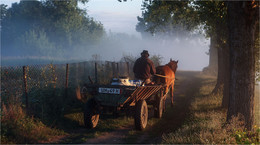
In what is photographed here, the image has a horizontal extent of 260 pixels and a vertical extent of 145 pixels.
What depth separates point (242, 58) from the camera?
7.09m

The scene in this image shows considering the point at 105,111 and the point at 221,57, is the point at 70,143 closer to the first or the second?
the point at 105,111

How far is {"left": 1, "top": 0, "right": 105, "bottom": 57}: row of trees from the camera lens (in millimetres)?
52781

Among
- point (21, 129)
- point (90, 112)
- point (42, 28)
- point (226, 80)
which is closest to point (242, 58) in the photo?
point (90, 112)

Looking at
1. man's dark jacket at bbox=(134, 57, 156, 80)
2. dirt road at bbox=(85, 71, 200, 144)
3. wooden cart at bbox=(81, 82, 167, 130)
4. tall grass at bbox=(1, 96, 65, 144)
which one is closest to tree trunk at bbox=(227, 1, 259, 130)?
dirt road at bbox=(85, 71, 200, 144)

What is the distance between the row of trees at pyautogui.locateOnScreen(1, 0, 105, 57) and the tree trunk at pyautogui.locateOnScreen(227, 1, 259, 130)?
4507cm

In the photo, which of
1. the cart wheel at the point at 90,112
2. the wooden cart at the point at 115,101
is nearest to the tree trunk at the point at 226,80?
the wooden cart at the point at 115,101

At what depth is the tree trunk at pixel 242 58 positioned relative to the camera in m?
7.00

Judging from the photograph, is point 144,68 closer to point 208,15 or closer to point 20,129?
point 208,15

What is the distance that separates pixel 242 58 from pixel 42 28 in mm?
56083

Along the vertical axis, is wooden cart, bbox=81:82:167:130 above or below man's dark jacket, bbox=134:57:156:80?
below

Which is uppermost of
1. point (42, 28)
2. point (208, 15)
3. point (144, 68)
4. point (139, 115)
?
point (42, 28)

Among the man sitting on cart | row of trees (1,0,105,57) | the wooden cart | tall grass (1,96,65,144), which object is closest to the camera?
tall grass (1,96,65,144)

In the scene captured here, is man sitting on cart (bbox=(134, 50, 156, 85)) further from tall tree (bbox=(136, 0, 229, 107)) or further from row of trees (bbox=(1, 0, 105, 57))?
row of trees (bbox=(1, 0, 105, 57))

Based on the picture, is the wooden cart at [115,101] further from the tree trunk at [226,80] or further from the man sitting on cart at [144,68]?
the tree trunk at [226,80]
